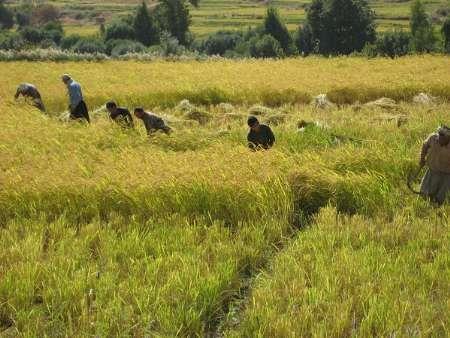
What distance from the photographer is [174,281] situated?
14.4ft

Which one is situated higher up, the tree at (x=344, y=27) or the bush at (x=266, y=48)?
the tree at (x=344, y=27)

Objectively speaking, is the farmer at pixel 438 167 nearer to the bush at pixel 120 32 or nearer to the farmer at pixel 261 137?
the farmer at pixel 261 137

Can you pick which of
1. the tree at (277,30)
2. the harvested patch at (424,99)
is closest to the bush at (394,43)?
the tree at (277,30)

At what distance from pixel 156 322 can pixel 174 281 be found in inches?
17.2

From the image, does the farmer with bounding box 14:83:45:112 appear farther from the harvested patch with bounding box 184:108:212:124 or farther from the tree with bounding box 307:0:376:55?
the tree with bounding box 307:0:376:55

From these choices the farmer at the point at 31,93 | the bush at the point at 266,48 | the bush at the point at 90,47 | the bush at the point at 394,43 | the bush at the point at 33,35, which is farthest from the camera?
the bush at the point at 33,35

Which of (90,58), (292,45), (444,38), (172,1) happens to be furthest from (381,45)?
(90,58)

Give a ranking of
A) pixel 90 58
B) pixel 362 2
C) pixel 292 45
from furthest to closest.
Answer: pixel 292 45 < pixel 362 2 < pixel 90 58

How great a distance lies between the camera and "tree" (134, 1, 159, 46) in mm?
58281

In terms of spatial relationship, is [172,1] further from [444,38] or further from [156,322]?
[156,322]

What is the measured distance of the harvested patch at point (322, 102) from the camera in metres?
14.3

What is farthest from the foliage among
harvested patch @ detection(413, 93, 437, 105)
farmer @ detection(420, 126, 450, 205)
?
farmer @ detection(420, 126, 450, 205)

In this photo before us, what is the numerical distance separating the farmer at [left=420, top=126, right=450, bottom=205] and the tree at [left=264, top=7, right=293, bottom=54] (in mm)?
55598

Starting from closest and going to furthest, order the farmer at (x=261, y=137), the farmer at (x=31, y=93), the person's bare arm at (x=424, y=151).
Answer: the person's bare arm at (x=424, y=151)
the farmer at (x=261, y=137)
the farmer at (x=31, y=93)
